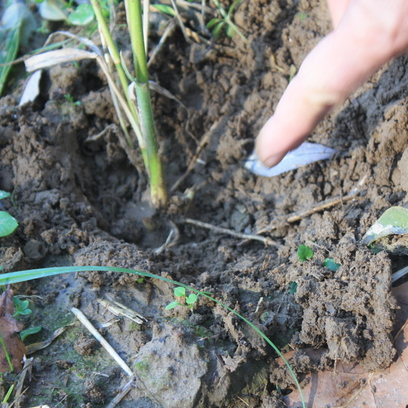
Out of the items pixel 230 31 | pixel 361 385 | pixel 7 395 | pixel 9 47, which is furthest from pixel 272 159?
pixel 9 47

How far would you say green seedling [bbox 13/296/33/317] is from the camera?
1573mm

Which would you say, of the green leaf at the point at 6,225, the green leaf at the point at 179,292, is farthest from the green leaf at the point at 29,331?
the green leaf at the point at 179,292

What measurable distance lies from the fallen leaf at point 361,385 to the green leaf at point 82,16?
232 cm

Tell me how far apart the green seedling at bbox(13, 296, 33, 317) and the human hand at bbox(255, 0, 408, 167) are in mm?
1120

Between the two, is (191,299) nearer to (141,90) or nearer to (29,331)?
(29,331)

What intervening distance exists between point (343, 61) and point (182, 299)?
38.6 inches

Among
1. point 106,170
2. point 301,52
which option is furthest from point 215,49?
point 106,170

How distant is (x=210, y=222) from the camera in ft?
7.80

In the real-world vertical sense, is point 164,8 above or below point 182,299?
above

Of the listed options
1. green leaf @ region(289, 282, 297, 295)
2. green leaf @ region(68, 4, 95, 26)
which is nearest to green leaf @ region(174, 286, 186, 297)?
green leaf @ region(289, 282, 297, 295)

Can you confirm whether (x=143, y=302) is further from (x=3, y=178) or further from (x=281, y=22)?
(x=281, y=22)

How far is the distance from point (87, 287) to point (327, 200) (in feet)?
3.89

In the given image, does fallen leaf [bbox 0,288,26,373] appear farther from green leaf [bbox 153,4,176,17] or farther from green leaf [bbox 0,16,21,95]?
green leaf [bbox 153,4,176,17]

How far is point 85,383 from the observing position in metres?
1.38
